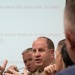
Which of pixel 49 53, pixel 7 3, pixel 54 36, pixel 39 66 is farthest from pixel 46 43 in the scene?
pixel 7 3

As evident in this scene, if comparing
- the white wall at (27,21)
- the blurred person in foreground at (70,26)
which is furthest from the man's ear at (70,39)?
the white wall at (27,21)

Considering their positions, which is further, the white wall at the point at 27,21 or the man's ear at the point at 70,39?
the white wall at the point at 27,21

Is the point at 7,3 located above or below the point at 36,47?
above

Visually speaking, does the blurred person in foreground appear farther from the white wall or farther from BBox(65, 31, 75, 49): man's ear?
the white wall

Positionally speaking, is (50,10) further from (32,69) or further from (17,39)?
(32,69)

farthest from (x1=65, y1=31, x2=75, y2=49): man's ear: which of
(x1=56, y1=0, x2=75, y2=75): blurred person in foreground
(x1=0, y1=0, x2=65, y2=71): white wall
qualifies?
(x1=0, y1=0, x2=65, y2=71): white wall

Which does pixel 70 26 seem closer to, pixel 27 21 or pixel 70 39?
pixel 70 39

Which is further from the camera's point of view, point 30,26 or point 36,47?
point 30,26

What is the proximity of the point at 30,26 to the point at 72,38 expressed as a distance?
8.42ft

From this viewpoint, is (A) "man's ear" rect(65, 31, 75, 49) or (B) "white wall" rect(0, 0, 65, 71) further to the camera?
(B) "white wall" rect(0, 0, 65, 71)

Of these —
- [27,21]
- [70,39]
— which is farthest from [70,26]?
[27,21]

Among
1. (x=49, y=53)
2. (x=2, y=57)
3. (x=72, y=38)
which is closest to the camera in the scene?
(x=72, y=38)

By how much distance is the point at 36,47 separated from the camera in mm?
2215

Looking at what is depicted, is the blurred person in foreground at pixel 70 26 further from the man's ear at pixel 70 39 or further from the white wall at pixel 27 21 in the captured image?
the white wall at pixel 27 21
